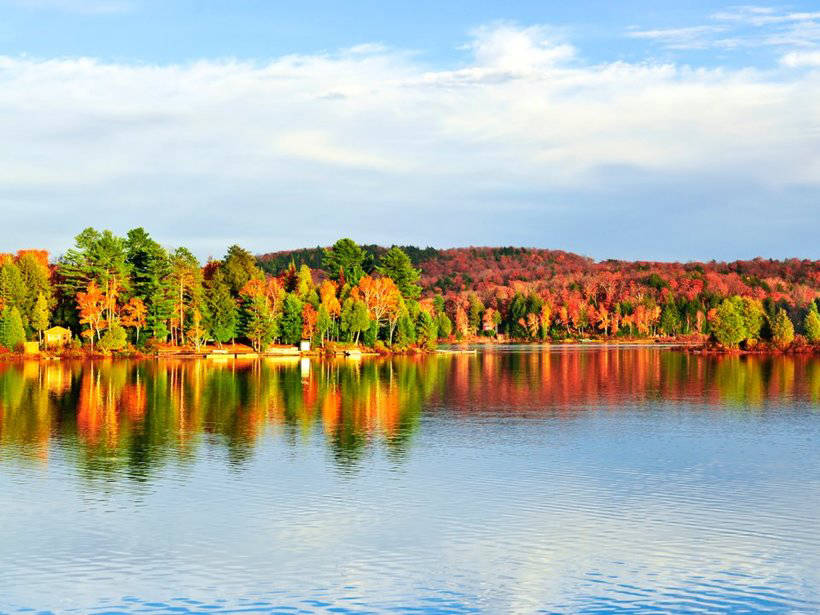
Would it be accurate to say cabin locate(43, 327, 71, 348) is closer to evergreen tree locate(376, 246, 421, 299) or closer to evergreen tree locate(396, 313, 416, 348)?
evergreen tree locate(396, 313, 416, 348)

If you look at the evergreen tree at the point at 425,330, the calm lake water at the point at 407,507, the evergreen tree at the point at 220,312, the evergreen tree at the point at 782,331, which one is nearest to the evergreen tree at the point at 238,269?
the evergreen tree at the point at 220,312

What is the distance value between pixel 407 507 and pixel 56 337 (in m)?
87.1

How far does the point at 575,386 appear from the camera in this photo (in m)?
67.1

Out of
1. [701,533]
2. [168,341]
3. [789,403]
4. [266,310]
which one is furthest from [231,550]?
[168,341]

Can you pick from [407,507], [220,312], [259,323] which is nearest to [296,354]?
[259,323]

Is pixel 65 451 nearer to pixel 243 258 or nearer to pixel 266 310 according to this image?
pixel 266 310

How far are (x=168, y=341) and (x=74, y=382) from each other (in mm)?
50769

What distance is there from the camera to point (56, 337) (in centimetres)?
10212

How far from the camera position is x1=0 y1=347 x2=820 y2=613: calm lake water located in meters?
18.1

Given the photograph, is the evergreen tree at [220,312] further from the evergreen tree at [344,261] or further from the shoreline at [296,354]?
the evergreen tree at [344,261]

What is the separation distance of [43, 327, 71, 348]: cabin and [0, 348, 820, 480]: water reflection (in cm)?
1079

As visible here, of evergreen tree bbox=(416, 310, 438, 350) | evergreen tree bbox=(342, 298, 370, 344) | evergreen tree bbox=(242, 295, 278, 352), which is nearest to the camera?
evergreen tree bbox=(242, 295, 278, 352)

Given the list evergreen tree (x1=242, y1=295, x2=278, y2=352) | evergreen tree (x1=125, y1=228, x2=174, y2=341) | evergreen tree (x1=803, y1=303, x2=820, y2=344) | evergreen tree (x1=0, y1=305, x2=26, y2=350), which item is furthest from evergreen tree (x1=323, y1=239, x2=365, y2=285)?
evergreen tree (x1=803, y1=303, x2=820, y2=344)

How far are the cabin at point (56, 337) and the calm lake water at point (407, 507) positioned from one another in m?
52.9
